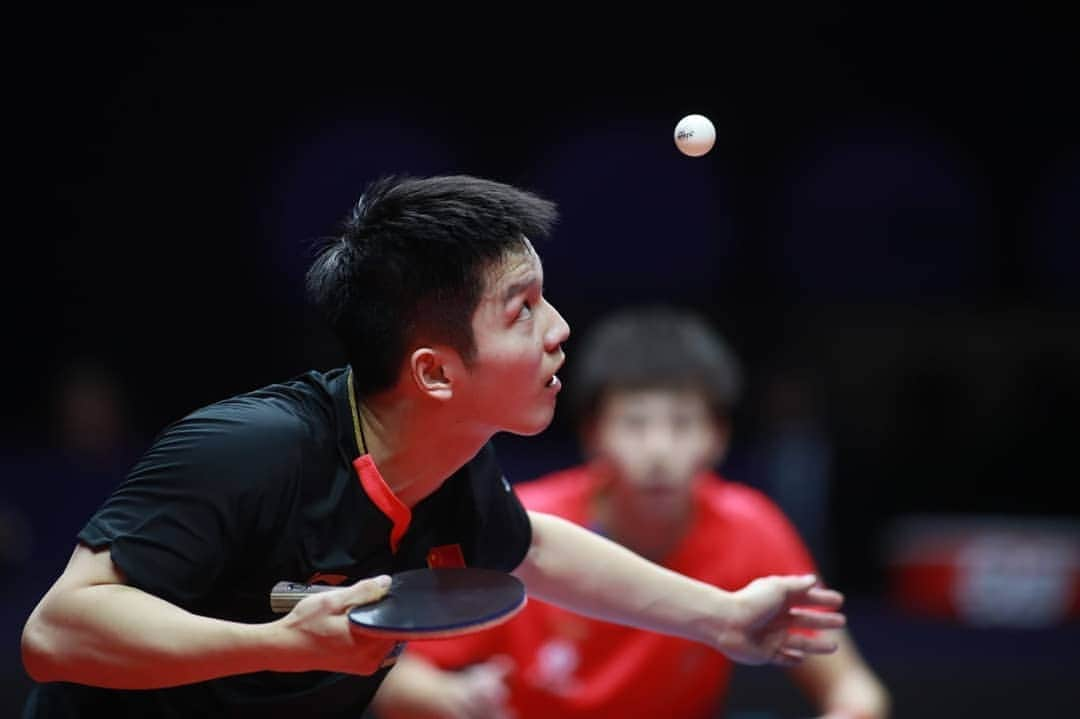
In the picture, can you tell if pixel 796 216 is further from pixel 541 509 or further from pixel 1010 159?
pixel 541 509

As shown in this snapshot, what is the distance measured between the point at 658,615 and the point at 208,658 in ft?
3.55

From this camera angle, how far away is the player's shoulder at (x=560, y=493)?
3.96 meters

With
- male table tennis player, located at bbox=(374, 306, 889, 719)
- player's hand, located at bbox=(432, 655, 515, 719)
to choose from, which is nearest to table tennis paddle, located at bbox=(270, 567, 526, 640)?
player's hand, located at bbox=(432, 655, 515, 719)

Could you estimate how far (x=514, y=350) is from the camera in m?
2.51

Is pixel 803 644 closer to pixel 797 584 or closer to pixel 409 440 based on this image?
pixel 797 584

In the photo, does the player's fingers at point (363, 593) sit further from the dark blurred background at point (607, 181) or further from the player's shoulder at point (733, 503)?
the dark blurred background at point (607, 181)

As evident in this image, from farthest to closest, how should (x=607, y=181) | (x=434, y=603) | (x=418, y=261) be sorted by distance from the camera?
(x=607, y=181)
(x=418, y=261)
(x=434, y=603)

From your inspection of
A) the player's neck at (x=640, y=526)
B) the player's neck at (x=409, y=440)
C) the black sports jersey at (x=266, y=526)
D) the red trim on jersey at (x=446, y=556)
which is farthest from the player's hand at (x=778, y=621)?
the player's neck at (x=640, y=526)

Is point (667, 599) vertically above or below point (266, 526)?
below

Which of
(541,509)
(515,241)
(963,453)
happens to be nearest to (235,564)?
(515,241)

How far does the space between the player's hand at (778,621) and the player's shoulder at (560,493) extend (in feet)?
3.67

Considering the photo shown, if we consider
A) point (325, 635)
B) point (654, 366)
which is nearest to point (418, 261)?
point (325, 635)

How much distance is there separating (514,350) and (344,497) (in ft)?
1.30

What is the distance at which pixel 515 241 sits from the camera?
2.54 metres
